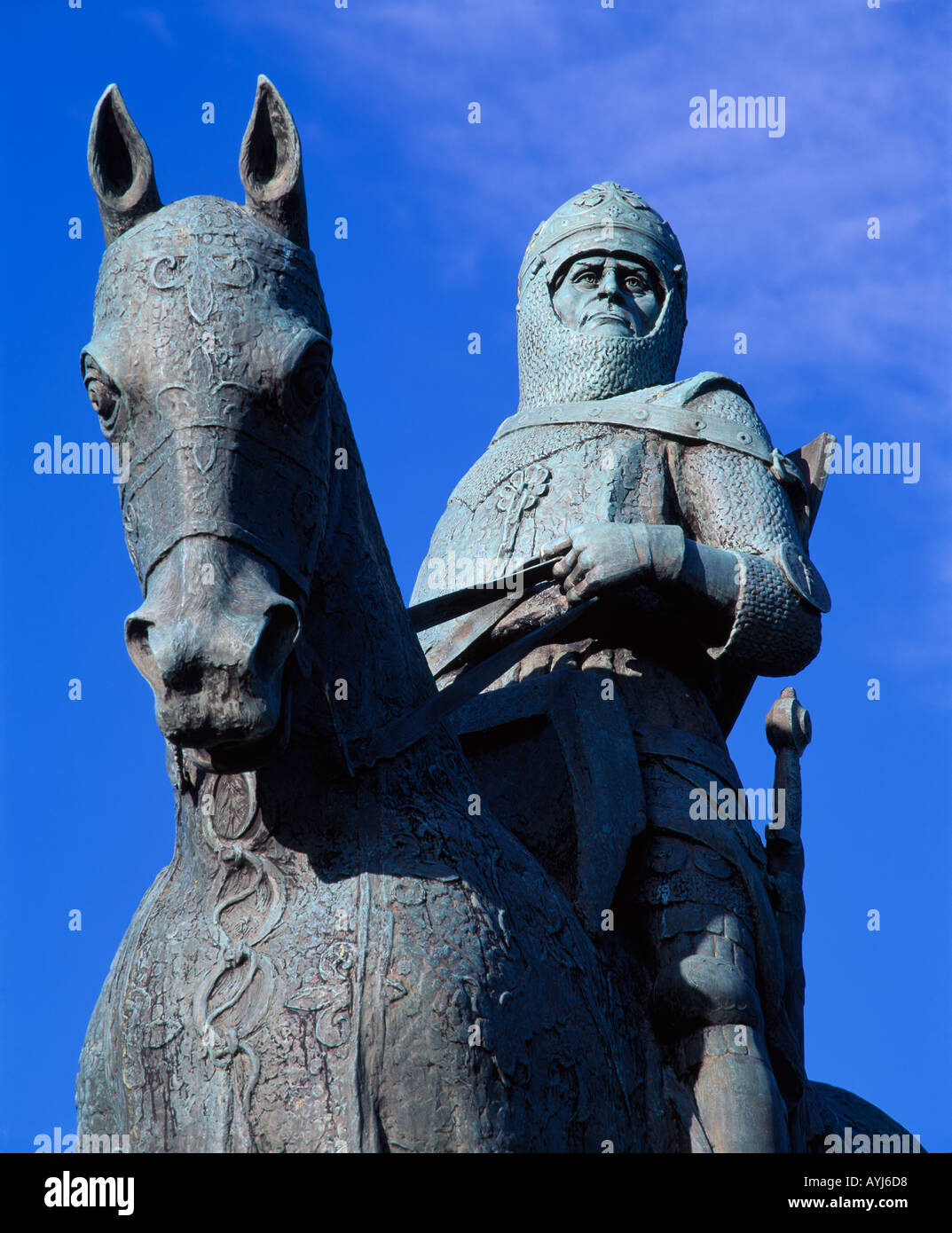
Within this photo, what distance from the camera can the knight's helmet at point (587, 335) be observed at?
10289mm

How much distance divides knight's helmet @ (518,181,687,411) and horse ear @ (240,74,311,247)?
11.3ft

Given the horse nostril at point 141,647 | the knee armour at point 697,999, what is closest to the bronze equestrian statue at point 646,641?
the knee armour at point 697,999

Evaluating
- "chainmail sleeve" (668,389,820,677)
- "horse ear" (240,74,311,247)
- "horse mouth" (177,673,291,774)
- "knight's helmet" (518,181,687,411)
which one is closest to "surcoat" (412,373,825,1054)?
"chainmail sleeve" (668,389,820,677)

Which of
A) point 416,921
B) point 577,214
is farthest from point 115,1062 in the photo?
point 577,214

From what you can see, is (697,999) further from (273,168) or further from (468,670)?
(273,168)

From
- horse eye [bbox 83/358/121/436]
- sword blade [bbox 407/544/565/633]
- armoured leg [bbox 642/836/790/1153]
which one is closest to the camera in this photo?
horse eye [bbox 83/358/121/436]

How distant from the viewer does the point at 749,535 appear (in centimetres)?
928

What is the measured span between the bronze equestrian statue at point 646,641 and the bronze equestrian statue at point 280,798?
26.7 inches

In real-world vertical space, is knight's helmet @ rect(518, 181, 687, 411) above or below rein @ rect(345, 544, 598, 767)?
above

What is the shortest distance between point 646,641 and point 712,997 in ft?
5.82

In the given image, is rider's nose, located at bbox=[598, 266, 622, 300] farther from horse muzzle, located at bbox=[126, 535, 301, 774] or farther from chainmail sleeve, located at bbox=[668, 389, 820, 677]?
horse muzzle, located at bbox=[126, 535, 301, 774]

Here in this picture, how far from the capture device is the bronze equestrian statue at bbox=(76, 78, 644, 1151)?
6211mm
